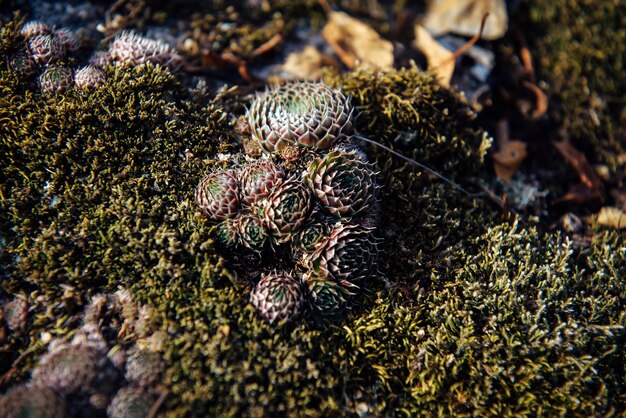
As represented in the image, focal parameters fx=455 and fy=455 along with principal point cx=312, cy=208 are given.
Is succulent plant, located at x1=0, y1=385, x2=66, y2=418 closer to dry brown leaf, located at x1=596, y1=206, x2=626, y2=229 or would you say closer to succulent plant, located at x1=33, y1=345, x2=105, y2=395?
succulent plant, located at x1=33, y1=345, x2=105, y2=395

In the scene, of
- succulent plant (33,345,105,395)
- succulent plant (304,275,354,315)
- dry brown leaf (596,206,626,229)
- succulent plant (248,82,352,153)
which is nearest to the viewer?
succulent plant (33,345,105,395)

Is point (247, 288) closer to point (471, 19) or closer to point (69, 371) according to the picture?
point (69, 371)

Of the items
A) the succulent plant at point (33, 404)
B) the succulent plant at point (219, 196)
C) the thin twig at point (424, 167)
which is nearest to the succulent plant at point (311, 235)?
the succulent plant at point (219, 196)

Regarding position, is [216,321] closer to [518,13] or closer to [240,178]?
[240,178]

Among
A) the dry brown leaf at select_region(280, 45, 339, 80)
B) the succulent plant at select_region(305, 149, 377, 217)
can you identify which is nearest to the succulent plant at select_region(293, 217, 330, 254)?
the succulent plant at select_region(305, 149, 377, 217)

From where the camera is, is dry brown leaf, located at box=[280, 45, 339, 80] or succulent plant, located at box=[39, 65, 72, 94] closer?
succulent plant, located at box=[39, 65, 72, 94]

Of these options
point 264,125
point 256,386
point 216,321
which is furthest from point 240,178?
point 256,386
